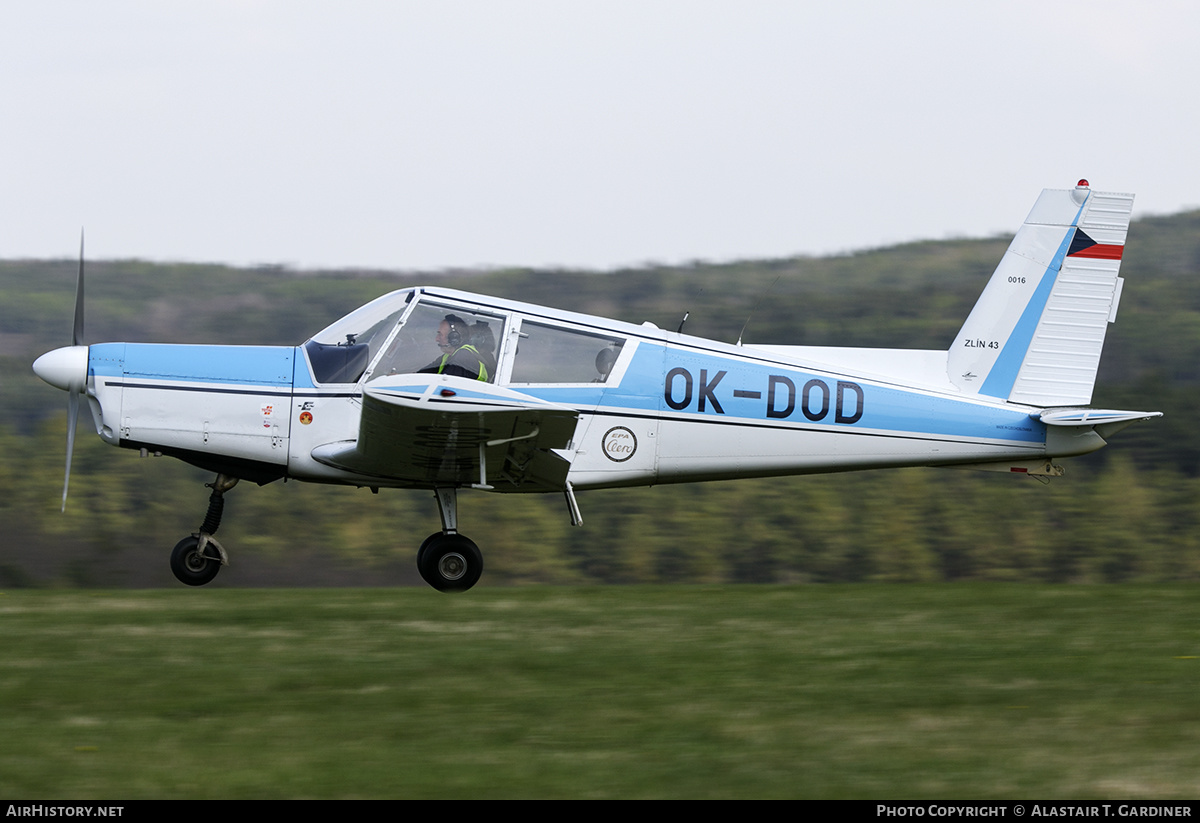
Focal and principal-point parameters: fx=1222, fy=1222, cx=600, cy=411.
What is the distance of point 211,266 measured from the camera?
37281 millimetres

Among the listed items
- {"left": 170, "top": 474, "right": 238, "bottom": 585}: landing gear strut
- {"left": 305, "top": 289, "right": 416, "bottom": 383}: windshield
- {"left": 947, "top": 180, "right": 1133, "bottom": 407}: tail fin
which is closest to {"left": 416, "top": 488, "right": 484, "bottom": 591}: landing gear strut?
{"left": 305, "top": 289, "right": 416, "bottom": 383}: windshield

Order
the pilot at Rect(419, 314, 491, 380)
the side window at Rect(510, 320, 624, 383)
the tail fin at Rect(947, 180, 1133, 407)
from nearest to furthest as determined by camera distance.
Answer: the pilot at Rect(419, 314, 491, 380) → the side window at Rect(510, 320, 624, 383) → the tail fin at Rect(947, 180, 1133, 407)

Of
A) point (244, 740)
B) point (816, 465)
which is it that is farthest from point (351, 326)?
point (244, 740)

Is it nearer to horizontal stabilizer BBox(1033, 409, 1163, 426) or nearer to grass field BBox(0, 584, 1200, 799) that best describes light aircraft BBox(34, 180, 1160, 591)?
horizontal stabilizer BBox(1033, 409, 1163, 426)

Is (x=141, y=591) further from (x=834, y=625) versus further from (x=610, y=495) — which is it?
(x=610, y=495)

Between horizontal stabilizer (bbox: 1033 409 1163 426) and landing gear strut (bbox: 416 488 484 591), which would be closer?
landing gear strut (bbox: 416 488 484 591)

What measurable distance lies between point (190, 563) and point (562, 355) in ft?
10.6

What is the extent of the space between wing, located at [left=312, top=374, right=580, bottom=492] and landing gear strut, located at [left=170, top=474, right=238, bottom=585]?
941mm

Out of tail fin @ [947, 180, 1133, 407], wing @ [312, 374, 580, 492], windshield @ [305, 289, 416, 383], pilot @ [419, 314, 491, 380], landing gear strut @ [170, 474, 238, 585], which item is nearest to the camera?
wing @ [312, 374, 580, 492]

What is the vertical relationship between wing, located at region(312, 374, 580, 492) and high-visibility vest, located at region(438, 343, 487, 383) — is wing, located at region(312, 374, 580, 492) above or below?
below

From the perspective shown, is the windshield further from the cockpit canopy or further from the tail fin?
the tail fin

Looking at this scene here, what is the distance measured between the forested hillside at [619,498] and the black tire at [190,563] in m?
18.2

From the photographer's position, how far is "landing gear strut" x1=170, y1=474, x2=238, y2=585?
9.18 metres
